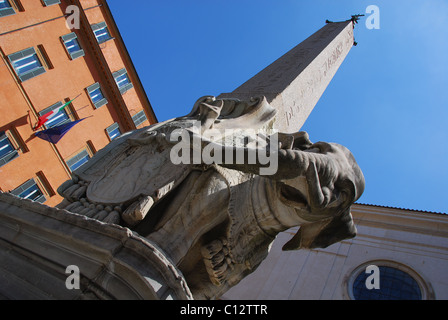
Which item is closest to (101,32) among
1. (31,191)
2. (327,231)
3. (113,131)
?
(113,131)

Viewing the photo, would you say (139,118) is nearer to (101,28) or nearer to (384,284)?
(101,28)

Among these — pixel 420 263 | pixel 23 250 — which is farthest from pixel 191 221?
pixel 420 263

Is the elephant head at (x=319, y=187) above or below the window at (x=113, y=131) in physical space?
above

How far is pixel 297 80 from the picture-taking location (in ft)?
24.2

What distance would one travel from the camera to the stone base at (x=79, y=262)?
2.98 metres

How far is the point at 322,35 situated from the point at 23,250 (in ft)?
31.8

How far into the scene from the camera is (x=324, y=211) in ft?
12.3

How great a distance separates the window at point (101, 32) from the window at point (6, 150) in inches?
225

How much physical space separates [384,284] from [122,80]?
1253cm

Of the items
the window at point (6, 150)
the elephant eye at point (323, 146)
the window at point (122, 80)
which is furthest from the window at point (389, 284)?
the window at point (122, 80)

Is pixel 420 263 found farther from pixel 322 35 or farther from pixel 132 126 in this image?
pixel 132 126

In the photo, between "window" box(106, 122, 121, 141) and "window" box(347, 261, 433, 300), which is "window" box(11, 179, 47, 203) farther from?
"window" box(347, 261, 433, 300)

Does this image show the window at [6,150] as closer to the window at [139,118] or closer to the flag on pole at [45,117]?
the flag on pole at [45,117]

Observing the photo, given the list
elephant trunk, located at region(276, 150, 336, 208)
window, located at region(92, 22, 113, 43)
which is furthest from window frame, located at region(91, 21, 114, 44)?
elephant trunk, located at region(276, 150, 336, 208)
